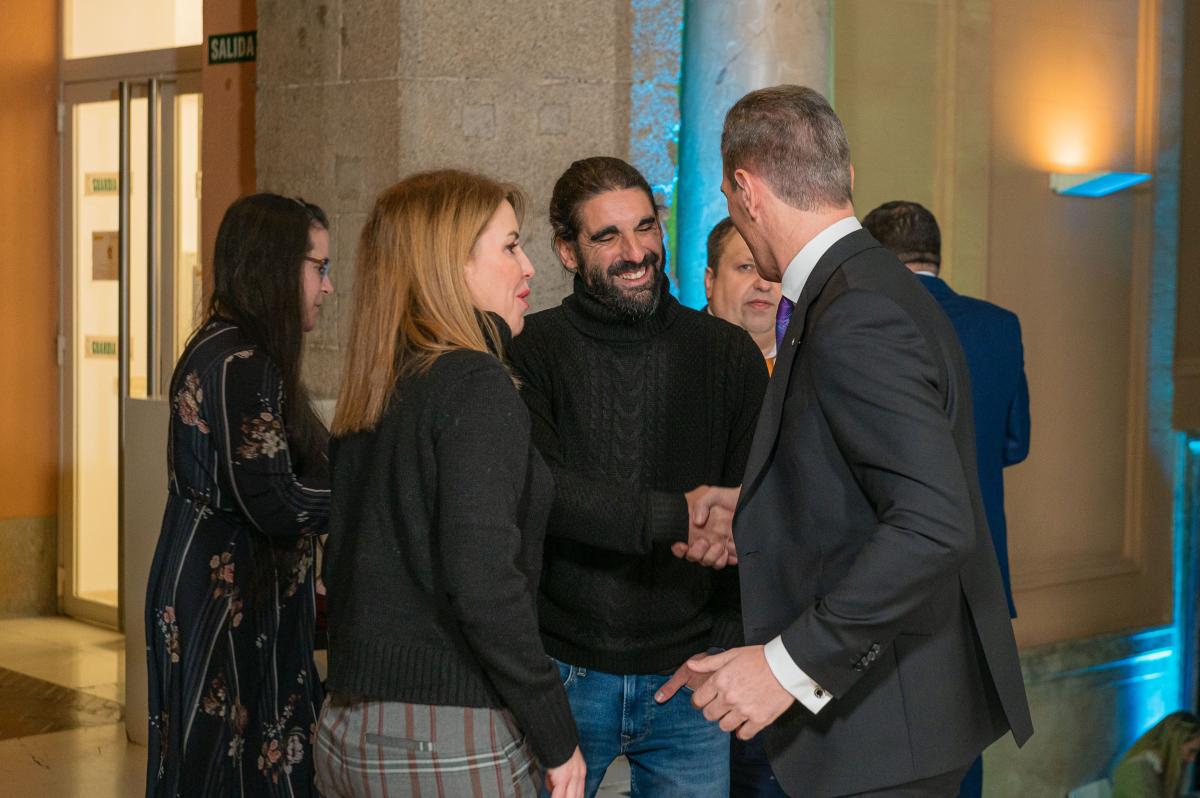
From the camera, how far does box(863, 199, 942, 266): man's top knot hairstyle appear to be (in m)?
4.16

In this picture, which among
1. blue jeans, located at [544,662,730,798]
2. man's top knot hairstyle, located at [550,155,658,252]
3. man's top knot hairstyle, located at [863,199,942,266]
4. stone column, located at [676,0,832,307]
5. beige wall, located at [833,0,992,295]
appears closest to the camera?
blue jeans, located at [544,662,730,798]

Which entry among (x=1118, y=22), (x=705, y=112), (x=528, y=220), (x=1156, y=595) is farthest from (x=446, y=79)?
(x=1156, y=595)

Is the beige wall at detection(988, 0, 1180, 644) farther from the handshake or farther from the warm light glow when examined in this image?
the handshake

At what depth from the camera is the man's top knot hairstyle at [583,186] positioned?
286cm

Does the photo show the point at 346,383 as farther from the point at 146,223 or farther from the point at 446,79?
the point at 146,223

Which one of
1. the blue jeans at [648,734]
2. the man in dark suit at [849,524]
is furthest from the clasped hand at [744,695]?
the blue jeans at [648,734]

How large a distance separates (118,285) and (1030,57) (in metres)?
4.11

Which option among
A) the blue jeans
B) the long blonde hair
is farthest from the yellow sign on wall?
the long blonde hair

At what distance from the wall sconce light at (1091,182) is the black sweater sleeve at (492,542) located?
15.3ft

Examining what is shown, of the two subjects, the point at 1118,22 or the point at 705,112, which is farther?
the point at 1118,22

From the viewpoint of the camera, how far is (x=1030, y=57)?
6.09 m

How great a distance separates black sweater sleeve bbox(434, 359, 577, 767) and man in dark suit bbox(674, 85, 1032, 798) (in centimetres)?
23

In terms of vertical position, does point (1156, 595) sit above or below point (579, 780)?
below

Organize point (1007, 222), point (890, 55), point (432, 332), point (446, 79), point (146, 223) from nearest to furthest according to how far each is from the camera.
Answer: point (432, 332) < point (446, 79) < point (890, 55) < point (1007, 222) < point (146, 223)
